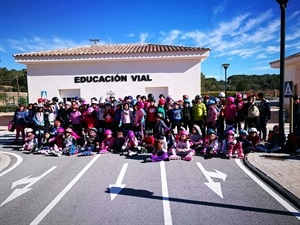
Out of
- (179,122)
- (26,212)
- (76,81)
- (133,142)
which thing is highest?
(76,81)

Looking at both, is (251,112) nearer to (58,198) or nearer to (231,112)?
(231,112)

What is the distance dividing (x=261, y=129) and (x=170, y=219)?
6642 millimetres

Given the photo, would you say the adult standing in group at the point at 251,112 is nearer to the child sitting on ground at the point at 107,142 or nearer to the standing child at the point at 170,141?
the standing child at the point at 170,141

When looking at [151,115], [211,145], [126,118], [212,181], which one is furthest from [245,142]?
[126,118]

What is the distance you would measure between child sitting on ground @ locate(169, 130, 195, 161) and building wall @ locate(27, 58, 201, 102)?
8150 millimetres

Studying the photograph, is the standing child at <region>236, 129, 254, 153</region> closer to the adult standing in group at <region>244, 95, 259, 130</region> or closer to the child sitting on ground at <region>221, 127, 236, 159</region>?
the child sitting on ground at <region>221, 127, 236, 159</region>

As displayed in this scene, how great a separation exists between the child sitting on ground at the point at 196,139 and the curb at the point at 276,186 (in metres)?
1.84

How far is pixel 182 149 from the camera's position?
760cm

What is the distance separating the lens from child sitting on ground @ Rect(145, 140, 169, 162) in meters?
7.15

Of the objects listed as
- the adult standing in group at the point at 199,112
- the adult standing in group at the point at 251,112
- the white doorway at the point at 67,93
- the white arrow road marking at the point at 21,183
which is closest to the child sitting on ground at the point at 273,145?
the adult standing in group at the point at 251,112

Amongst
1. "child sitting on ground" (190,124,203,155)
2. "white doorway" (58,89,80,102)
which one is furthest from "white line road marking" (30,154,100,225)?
"white doorway" (58,89,80,102)

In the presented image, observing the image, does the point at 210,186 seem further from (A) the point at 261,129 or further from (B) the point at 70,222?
(A) the point at 261,129

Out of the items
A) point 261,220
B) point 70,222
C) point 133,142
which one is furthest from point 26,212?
point 133,142

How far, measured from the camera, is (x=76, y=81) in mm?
15758
